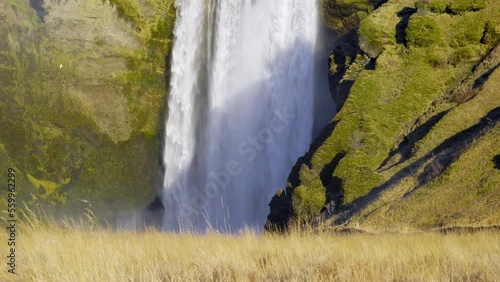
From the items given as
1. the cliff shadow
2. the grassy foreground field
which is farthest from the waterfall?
the grassy foreground field

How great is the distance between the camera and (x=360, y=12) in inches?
1341

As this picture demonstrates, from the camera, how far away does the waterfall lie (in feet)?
114

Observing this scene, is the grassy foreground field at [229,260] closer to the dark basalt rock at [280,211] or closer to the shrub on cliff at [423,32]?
the dark basalt rock at [280,211]

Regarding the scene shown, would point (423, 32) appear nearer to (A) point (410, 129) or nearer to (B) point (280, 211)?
(A) point (410, 129)

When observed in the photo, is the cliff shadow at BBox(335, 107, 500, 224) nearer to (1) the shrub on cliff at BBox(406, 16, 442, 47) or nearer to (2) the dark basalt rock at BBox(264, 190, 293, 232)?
(2) the dark basalt rock at BBox(264, 190, 293, 232)

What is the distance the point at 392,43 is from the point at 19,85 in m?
27.5

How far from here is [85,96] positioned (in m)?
43.3

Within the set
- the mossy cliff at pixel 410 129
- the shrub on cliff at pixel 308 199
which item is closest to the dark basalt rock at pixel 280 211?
the mossy cliff at pixel 410 129

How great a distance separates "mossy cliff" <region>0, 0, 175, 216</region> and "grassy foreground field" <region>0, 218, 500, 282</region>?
114 ft

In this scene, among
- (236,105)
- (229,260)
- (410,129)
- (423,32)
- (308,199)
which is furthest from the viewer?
(236,105)

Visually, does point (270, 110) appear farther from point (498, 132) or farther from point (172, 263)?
point (172, 263)

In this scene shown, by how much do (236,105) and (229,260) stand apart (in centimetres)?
3215

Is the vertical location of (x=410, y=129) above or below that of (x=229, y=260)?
below

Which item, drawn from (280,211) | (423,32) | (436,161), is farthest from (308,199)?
(423,32)
